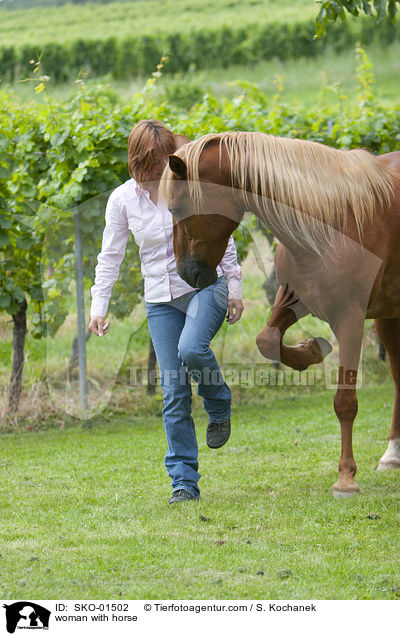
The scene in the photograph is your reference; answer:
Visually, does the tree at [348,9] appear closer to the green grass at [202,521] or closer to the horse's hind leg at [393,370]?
the horse's hind leg at [393,370]

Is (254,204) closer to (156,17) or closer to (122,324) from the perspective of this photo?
(122,324)

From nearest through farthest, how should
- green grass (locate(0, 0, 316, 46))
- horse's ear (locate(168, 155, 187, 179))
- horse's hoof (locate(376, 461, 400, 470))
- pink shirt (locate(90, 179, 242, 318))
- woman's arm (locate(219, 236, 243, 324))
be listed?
horse's ear (locate(168, 155, 187, 179)), pink shirt (locate(90, 179, 242, 318)), woman's arm (locate(219, 236, 243, 324)), horse's hoof (locate(376, 461, 400, 470)), green grass (locate(0, 0, 316, 46))

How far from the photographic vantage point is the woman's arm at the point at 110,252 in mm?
4031

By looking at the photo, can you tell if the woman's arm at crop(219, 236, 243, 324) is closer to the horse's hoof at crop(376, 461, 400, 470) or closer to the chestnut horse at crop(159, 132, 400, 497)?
the chestnut horse at crop(159, 132, 400, 497)

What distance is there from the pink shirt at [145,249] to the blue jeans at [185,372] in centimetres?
9

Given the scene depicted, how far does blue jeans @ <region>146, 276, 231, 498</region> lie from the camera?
12.6ft

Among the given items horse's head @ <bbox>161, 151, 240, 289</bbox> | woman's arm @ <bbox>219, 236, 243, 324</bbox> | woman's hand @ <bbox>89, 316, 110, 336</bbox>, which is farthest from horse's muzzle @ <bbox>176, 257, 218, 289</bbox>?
woman's hand @ <bbox>89, 316, 110, 336</bbox>

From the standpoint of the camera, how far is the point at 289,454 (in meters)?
5.25

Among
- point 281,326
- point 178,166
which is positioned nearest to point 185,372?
point 281,326

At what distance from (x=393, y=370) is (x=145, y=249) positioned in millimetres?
A: 1915

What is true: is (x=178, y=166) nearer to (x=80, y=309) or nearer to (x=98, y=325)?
(x=98, y=325)

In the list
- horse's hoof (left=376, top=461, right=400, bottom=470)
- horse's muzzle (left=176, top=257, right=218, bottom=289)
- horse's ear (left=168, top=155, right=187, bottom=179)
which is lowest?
horse's hoof (left=376, top=461, right=400, bottom=470)
